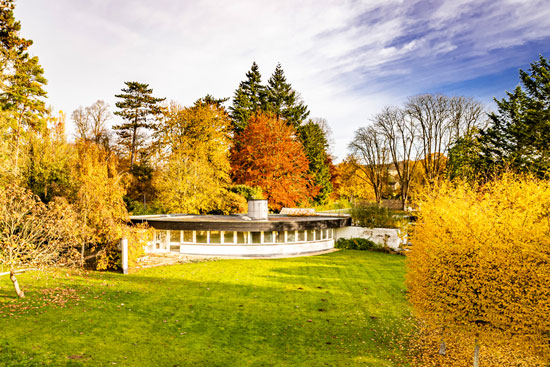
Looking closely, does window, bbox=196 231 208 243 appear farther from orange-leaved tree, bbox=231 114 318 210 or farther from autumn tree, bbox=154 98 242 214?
orange-leaved tree, bbox=231 114 318 210

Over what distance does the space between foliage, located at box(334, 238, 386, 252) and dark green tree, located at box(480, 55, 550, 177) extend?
14452 millimetres

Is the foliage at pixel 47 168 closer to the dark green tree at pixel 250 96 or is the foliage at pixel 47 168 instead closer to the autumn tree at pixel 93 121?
the autumn tree at pixel 93 121

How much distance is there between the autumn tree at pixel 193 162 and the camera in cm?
2822

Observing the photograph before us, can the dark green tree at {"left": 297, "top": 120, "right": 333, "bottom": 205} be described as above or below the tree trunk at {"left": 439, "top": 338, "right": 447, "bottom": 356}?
above

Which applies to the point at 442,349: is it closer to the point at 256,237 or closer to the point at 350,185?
the point at 256,237

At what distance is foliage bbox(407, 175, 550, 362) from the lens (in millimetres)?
6289

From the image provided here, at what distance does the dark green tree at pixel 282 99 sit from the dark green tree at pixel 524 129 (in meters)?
25.9

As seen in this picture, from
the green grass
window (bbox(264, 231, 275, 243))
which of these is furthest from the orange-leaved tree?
the green grass

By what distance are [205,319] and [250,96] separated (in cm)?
4587

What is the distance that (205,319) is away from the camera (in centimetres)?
1063

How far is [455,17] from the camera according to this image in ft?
64.7

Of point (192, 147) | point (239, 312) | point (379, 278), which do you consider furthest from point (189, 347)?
point (192, 147)

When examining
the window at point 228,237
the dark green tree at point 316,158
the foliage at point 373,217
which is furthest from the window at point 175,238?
the dark green tree at point 316,158

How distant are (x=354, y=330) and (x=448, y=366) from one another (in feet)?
9.21
